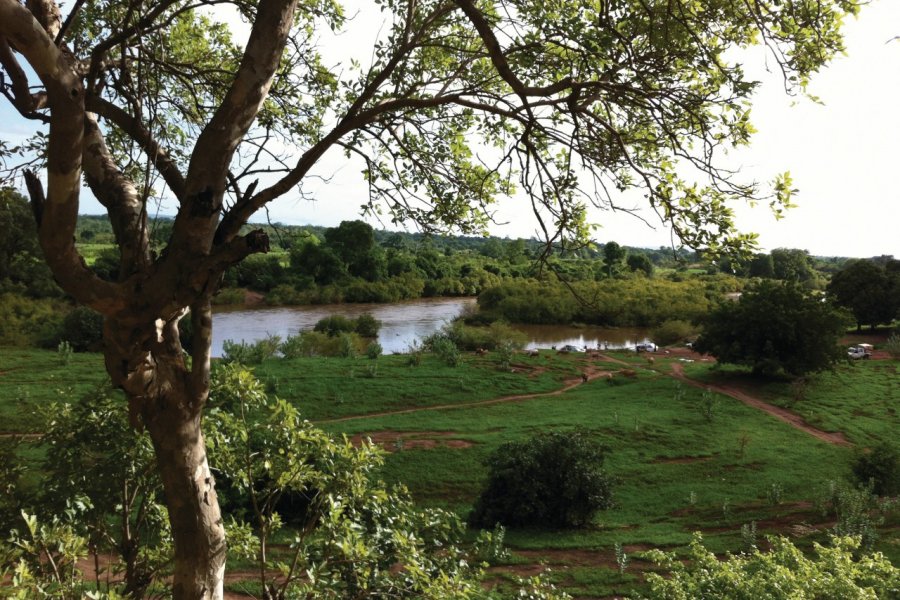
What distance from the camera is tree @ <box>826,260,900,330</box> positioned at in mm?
32531

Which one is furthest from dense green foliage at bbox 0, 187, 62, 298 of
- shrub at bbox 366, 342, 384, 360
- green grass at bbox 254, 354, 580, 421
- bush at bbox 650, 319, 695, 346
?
bush at bbox 650, 319, 695, 346

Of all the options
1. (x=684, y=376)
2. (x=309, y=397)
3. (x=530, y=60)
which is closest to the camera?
(x=530, y=60)

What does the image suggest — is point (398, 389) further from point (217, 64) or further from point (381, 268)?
point (381, 268)

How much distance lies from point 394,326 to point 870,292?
26888 millimetres

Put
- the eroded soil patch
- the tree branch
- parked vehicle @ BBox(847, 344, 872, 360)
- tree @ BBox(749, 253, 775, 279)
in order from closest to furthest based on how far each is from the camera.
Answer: the tree branch
the eroded soil patch
parked vehicle @ BBox(847, 344, 872, 360)
tree @ BBox(749, 253, 775, 279)

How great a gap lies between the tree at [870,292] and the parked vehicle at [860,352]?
5.01m

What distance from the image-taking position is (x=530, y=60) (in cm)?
370

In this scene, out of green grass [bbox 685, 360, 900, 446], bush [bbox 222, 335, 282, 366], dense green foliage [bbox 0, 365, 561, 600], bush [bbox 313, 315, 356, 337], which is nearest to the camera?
dense green foliage [bbox 0, 365, 561, 600]

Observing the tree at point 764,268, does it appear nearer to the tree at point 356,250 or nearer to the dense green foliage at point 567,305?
the dense green foliage at point 567,305

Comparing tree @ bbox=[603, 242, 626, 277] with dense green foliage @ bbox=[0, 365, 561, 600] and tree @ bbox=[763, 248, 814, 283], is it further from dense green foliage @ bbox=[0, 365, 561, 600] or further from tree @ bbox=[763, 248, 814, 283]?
dense green foliage @ bbox=[0, 365, 561, 600]

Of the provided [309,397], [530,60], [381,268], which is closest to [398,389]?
[309,397]

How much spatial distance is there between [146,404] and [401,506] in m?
1.47

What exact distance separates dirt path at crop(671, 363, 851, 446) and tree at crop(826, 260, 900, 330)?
1691cm

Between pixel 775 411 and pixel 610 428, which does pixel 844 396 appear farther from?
pixel 610 428
